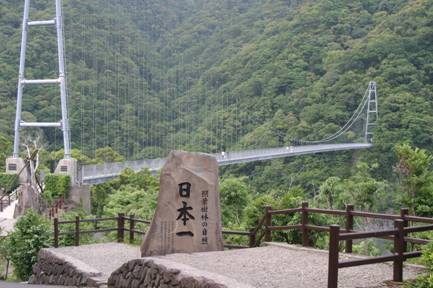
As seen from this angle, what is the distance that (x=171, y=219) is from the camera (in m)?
7.22

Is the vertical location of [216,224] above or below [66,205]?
above

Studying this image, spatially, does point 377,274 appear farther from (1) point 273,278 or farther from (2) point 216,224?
(2) point 216,224

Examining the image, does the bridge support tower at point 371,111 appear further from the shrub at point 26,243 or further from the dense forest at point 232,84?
the shrub at point 26,243

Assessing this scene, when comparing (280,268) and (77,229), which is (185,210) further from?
(77,229)

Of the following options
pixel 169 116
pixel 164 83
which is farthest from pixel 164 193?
pixel 164 83

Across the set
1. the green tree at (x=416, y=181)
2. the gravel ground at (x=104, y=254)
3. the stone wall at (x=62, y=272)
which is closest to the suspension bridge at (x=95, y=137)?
the gravel ground at (x=104, y=254)

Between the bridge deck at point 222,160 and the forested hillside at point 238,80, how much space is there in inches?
44.8

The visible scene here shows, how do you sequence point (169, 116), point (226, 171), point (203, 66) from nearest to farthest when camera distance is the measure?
point (226, 171) → point (169, 116) → point (203, 66)

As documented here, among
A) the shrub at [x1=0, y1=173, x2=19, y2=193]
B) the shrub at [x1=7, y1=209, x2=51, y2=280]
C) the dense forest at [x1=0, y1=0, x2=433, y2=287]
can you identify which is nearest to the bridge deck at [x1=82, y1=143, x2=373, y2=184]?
the dense forest at [x1=0, y1=0, x2=433, y2=287]

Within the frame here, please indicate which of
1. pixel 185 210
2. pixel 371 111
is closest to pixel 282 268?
pixel 185 210

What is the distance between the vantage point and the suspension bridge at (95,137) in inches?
978

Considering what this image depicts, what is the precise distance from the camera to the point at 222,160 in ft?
99.6

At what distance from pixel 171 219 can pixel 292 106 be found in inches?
1389

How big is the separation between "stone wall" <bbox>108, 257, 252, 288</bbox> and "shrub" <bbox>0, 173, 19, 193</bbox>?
60.8 feet
